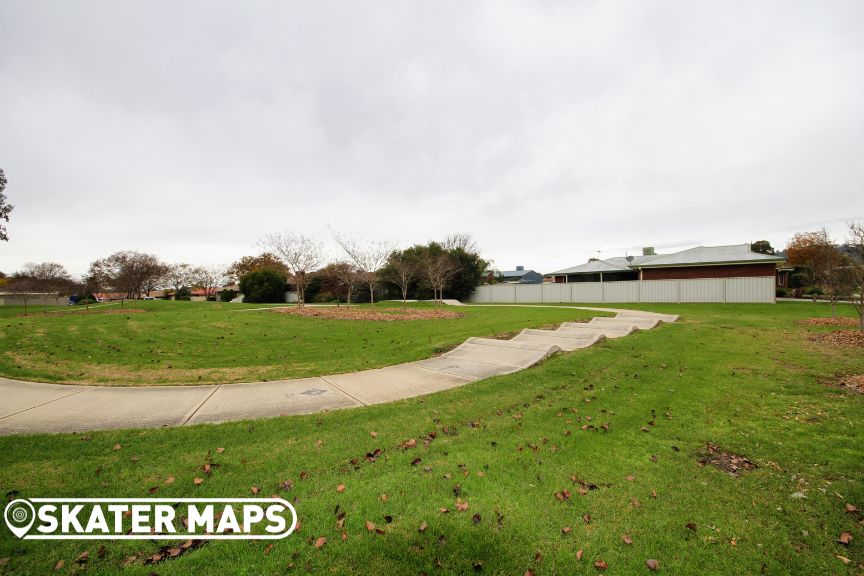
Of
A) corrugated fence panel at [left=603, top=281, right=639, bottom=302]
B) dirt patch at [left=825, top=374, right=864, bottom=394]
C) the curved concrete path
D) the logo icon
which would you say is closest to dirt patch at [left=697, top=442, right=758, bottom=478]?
the curved concrete path

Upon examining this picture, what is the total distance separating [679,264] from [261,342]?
1277 inches

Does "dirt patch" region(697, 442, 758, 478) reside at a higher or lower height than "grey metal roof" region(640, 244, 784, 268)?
lower

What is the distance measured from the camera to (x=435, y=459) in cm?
365

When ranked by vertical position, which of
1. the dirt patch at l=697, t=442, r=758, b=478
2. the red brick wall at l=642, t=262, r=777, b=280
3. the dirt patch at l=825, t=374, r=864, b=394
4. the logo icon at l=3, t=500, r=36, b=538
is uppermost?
the red brick wall at l=642, t=262, r=777, b=280

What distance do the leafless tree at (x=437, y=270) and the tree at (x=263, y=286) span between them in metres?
16.0

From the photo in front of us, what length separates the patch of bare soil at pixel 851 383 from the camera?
5.74 meters

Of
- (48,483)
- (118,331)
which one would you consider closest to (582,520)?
(48,483)

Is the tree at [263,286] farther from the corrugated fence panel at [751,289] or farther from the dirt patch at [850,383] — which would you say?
the dirt patch at [850,383]

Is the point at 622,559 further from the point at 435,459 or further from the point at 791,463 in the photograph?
the point at 791,463

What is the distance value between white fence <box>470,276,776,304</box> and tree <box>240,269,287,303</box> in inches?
874

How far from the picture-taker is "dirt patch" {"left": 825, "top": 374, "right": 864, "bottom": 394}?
226 inches

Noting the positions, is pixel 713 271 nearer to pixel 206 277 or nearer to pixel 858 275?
pixel 858 275

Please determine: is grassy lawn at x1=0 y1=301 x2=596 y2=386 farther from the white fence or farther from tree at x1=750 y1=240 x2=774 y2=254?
tree at x1=750 y1=240 x2=774 y2=254

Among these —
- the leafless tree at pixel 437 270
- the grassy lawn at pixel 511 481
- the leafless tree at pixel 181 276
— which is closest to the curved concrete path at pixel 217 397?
the grassy lawn at pixel 511 481
